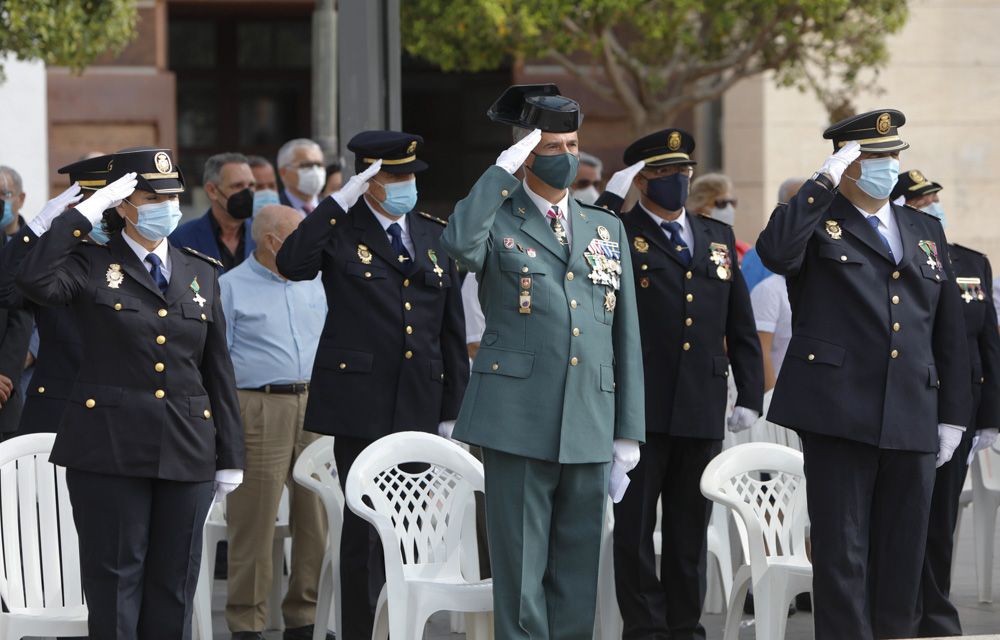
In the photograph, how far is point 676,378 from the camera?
6805mm

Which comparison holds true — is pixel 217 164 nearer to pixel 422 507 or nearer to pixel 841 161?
A: pixel 422 507

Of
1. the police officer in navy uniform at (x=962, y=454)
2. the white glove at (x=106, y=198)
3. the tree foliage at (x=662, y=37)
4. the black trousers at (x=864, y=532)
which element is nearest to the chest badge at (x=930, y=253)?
the black trousers at (x=864, y=532)

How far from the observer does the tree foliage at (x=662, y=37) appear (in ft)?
47.7

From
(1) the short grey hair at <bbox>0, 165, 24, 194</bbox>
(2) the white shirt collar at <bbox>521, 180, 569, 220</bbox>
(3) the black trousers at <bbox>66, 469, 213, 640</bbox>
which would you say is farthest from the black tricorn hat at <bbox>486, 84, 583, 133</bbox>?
(1) the short grey hair at <bbox>0, 165, 24, 194</bbox>

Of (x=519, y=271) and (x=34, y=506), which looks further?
(x=34, y=506)

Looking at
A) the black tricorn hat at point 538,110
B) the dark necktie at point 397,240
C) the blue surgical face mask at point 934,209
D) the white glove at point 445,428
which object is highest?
the black tricorn hat at point 538,110

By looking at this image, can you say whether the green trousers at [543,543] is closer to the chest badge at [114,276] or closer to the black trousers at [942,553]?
the chest badge at [114,276]

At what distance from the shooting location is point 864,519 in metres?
5.82

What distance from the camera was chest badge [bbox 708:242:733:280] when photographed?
693cm

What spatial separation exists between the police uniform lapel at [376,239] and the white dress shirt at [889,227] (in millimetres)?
1751

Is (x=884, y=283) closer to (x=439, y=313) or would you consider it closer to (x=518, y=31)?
(x=439, y=313)

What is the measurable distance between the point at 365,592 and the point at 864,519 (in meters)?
1.87

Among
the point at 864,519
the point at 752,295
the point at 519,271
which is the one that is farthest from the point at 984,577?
the point at 519,271

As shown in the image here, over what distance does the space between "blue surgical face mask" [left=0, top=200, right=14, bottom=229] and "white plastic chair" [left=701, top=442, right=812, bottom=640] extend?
3.40m
